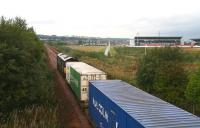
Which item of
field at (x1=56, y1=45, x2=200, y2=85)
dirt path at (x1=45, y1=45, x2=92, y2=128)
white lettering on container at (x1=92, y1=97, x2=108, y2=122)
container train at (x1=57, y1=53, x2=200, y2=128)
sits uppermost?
container train at (x1=57, y1=53, x2=200, y2=128)

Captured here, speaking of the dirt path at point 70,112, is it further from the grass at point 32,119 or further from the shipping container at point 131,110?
the shipping container at point 131,110

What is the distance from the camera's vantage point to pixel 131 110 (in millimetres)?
13750

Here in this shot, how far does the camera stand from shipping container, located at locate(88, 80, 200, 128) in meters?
12.0

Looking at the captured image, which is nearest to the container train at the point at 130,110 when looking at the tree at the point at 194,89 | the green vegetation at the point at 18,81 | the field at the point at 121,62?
the green vegetation at the point at 18,81

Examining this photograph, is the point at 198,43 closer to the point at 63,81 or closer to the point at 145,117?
the point at 63,81

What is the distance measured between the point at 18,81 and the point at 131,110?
1153cm

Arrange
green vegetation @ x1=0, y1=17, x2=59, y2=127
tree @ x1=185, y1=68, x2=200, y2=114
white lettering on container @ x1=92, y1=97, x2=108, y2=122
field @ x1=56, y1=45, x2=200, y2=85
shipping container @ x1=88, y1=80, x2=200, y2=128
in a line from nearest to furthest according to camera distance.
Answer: shipping container @ x1=88, y1=80, x2=200, y2=128
white lettering on container @ x1=92, y1=97, x2=108, y2=122
green vegetation @ x1=0, y1=17, x2=59, y2=127
tree @ x1=185, y1=68, x2=200, y2=114
field @ x1=56, y1=45, x2=200, y2=85

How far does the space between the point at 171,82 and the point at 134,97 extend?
453 inches

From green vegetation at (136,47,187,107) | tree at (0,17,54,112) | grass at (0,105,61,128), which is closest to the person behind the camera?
grass at (0,105,61,128)

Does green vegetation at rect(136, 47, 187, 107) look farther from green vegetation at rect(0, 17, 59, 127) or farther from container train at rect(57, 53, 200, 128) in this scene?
green vegetation at rect(0, 17, 59, 127)

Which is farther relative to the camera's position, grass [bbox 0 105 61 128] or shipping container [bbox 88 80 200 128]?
grass [bbox 0 105 61 128]

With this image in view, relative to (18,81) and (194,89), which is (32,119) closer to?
(18,81)

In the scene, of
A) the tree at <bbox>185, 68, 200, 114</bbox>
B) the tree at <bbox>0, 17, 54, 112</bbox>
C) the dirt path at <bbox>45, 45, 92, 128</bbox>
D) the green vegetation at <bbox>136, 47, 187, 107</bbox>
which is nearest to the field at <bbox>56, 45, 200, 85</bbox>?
the green vegetation at <bbox>136, 47, 187, 107</bbox>

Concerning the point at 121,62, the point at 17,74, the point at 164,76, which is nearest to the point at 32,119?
the point at 17,74
